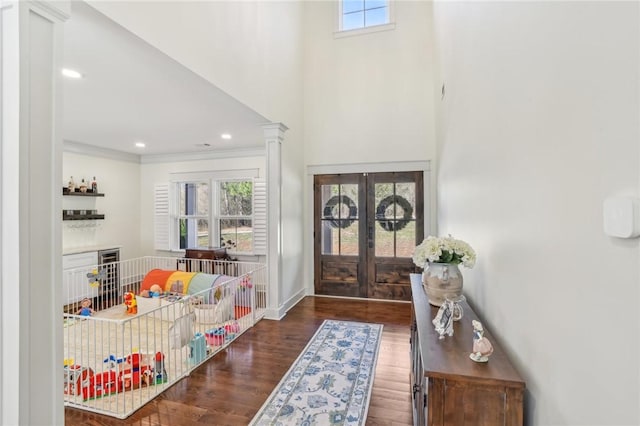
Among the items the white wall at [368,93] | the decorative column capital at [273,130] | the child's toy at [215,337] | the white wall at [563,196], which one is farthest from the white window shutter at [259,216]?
the white wall at [563,196]

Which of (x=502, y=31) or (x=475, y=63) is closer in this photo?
(x=502, y=31)

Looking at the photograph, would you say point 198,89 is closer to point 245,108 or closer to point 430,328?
point 245,108

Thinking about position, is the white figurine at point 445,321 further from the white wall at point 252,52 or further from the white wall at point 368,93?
the white wall at point 368,93

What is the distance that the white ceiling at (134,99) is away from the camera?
1966mm

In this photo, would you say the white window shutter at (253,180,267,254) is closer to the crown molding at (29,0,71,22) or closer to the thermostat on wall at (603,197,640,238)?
the crown molding at (29,0,71,22)

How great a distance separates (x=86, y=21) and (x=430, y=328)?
2547 mm

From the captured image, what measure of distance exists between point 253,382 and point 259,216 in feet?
10.5

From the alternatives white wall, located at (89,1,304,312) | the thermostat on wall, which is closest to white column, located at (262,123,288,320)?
white wall, located at (89,1,304,312)

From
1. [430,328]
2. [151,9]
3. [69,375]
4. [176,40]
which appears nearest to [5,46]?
[151,9]

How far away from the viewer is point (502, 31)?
4.52 feet

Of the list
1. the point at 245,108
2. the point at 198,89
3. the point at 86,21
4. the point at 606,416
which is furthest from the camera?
the point at 245,108

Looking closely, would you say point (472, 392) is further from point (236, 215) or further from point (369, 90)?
point (236, 215)

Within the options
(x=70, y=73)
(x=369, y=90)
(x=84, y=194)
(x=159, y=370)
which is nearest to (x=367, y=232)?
(x=369, y=90)

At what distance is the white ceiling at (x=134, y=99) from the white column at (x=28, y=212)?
1.89 ft
